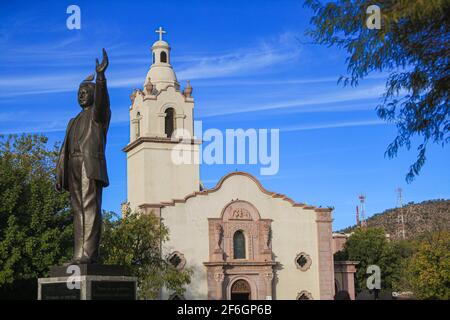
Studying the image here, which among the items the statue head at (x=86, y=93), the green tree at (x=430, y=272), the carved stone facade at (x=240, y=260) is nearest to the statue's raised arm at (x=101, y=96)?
the statue head at (x=86, y=93)

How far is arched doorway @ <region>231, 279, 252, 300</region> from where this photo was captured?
139 ft

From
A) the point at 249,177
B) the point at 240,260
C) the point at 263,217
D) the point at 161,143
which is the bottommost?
the point at 240,260

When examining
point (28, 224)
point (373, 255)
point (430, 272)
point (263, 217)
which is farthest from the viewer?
point (373, 255)

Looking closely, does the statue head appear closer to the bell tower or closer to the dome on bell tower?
the bell tower

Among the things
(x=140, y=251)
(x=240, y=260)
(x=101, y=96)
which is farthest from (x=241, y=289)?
(x=101, y=96)

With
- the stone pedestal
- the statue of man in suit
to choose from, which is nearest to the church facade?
the statue of man in suit

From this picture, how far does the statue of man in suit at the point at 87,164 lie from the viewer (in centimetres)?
1200

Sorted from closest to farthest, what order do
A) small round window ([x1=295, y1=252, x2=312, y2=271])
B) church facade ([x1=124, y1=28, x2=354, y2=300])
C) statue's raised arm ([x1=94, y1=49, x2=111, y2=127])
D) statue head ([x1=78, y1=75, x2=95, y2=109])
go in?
statue's raised arm ([x1=94, y1=49, x2=111, y2=127])
statue head ([x1=78, y1=75, x2=95, y2=109])
church facade ([x1=124, y1=28, x2=354, y2=300])
small round window ([x1=295, y1=252, x2=312, y2=271])

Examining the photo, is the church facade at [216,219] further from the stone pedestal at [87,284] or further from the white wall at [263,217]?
the stone pedestal at [87,284]

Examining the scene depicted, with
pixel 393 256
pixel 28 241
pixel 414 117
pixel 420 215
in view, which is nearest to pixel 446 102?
pixel 414 117

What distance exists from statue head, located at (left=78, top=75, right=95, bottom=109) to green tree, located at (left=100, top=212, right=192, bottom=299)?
20223 mm

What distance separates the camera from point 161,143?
147 ft

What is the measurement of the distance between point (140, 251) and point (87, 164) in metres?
23.3

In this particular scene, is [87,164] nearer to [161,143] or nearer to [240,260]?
[240,260]
